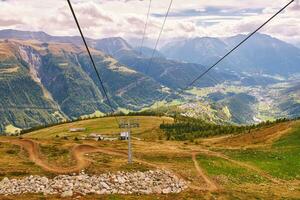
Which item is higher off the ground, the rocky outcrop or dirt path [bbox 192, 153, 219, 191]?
the rocky outcrop

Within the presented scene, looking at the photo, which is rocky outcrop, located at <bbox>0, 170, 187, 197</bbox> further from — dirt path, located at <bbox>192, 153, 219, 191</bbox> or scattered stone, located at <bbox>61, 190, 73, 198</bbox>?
dirt path, located at <bbox>192, 153, 219, 191</bbox>

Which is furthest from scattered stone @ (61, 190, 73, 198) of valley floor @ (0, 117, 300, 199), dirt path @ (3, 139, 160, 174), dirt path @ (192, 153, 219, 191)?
dirt path @ (192, 153, 219, 191)

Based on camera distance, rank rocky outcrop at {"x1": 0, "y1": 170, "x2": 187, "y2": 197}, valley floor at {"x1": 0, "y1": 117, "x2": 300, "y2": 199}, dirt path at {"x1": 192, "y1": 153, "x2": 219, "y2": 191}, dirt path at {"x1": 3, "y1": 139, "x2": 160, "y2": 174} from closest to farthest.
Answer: rocky outcrop at {"x1": 0, "y1": 170, "x2": 187, "y2": 197} → valley floor at {"x1": 0, "y1": 117, "x2": 300, "y2": 199} → dirt path at {"x1": 192, "y1": 153, "x2": 219, "y2": 191} → dirt path at {"x1": 3, "y1": 139, "x2": 160, "y2": 174}

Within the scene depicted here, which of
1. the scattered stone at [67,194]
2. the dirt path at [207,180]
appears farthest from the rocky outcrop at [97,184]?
the dirt path at [207,180]

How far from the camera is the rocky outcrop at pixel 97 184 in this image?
2185 inches

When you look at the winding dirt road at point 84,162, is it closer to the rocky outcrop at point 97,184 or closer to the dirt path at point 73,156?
the dirt path at point 73,156

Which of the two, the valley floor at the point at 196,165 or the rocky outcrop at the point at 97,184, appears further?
the valley floor at the point at 196,165

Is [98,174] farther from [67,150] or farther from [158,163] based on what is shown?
[67,150]

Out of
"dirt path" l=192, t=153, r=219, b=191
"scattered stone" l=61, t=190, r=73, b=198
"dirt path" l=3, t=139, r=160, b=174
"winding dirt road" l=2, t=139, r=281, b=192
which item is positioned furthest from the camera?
"dirt path" l=3, t=139, r=160, b=174

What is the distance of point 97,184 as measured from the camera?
59.8 metres

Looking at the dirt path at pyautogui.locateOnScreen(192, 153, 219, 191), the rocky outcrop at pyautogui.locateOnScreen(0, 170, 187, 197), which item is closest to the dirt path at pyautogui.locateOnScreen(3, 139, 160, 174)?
the rocky outcrop at pyautogui.locateOnScreen(0, 170, 187, 197)

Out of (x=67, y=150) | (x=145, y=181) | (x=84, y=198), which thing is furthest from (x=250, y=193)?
(x=67, y=150)

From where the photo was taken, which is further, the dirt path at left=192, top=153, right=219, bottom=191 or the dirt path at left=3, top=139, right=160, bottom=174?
the dirt path at left=3, top=139, right=160, bottom=174

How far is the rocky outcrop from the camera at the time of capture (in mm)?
55500
